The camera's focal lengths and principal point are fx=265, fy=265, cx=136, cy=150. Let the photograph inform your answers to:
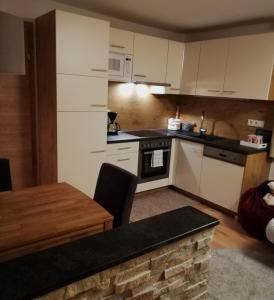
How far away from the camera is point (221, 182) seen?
335 centimetres

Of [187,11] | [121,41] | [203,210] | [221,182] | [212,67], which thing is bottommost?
[203,210]

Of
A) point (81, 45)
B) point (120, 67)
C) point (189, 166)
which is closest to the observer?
point (81, 45)

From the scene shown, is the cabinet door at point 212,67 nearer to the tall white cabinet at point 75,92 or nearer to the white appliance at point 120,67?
the white appliance at point 120,67

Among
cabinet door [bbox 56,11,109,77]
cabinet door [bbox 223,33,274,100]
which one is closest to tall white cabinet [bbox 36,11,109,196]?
cabinet door [bbox 56,11,109,77]

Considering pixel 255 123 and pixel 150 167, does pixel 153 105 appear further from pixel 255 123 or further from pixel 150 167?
pixel 255 123

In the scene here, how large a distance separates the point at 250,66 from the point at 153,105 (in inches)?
60.1

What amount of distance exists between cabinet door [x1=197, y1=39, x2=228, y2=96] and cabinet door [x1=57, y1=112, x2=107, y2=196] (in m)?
1.55

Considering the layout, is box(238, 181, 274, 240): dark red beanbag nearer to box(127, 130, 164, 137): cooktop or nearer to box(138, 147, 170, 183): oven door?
box(138, 147, 170, 183): oven door

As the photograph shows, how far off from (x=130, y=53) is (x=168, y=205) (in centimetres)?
203

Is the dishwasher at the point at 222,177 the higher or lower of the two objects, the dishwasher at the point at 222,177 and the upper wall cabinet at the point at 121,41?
the lower

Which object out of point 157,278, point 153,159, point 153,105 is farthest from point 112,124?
point 157,278

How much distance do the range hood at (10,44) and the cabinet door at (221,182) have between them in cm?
269

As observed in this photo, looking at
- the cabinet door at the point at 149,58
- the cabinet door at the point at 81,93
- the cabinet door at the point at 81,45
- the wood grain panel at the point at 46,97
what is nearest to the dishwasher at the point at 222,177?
the cabinet door at the point at 149,58

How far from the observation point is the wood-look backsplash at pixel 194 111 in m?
3.54
